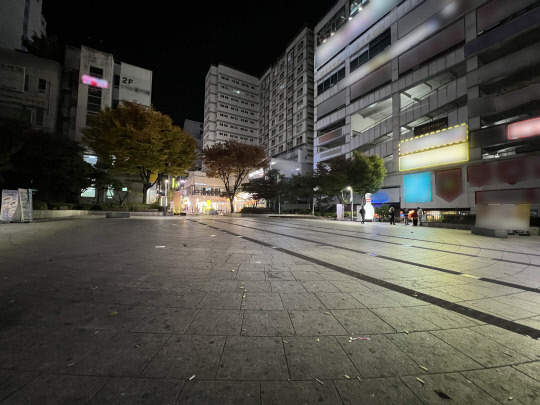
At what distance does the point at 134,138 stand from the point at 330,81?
36101 mm

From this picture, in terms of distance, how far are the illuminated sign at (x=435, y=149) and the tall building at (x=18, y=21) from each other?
205 feet

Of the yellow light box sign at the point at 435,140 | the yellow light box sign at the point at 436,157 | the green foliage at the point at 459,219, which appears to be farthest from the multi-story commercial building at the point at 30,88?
the green foliage at the point at 459,219

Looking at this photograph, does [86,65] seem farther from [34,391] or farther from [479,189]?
[479,189]

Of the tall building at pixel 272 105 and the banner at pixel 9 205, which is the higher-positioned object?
the tall building at pixel 272 105

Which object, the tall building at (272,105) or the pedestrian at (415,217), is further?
the tall building at (272,105)

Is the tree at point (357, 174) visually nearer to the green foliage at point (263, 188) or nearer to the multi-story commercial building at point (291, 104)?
the green foliage at point (263, 188)

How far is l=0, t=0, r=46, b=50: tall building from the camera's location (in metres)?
36.3

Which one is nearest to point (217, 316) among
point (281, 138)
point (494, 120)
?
point (494, 120)

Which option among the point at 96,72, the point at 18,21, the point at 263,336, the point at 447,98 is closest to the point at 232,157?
the point at 447,98

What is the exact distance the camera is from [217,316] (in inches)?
100

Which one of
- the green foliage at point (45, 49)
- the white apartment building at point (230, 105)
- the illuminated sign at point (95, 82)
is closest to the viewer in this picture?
the illuminated sign at point (95, 82)

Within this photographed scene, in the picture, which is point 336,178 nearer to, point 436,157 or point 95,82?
point 436,157

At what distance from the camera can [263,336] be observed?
7.09 ft

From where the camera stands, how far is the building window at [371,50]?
3128 cm
